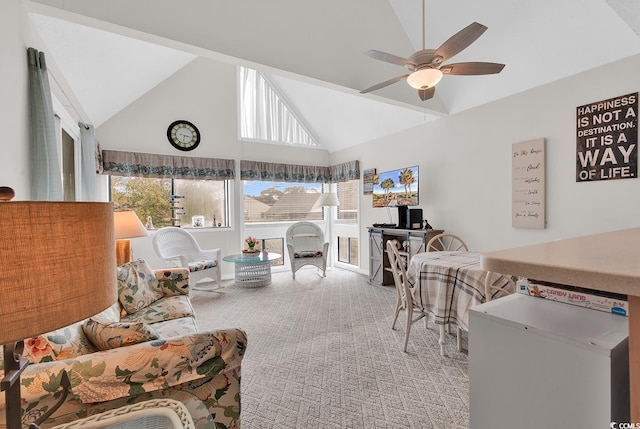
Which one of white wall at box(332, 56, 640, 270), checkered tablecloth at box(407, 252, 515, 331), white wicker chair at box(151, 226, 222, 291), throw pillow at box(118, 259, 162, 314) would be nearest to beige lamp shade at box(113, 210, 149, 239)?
throw pillow at box(118, 259, 162, 314)

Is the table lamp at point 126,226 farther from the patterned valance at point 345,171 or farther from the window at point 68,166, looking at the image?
the patterned valance at point 345,171

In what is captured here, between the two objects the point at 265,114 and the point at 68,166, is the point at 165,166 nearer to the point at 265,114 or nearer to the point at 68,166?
the point at 68,166

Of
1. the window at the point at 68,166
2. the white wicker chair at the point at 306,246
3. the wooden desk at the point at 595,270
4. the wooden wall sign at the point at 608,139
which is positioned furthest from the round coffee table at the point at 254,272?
the wooden desk at the point at 595,270

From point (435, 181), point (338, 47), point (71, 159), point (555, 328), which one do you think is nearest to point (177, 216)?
point (71, 159)

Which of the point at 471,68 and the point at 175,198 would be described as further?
the point at 175,198

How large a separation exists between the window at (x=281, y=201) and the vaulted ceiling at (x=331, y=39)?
2.50 m

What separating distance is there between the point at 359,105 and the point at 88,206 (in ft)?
15.4

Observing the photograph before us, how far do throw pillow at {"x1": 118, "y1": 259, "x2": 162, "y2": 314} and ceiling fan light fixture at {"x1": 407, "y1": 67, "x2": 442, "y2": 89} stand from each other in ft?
9.02

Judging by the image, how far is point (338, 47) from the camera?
3.00m

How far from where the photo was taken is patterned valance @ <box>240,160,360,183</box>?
5.48 meters

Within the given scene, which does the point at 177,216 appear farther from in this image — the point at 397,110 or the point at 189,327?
the point at 397,110

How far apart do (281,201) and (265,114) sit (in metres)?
1.75

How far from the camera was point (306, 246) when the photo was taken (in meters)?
5.80

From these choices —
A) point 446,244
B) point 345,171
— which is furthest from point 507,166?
point 345,171
